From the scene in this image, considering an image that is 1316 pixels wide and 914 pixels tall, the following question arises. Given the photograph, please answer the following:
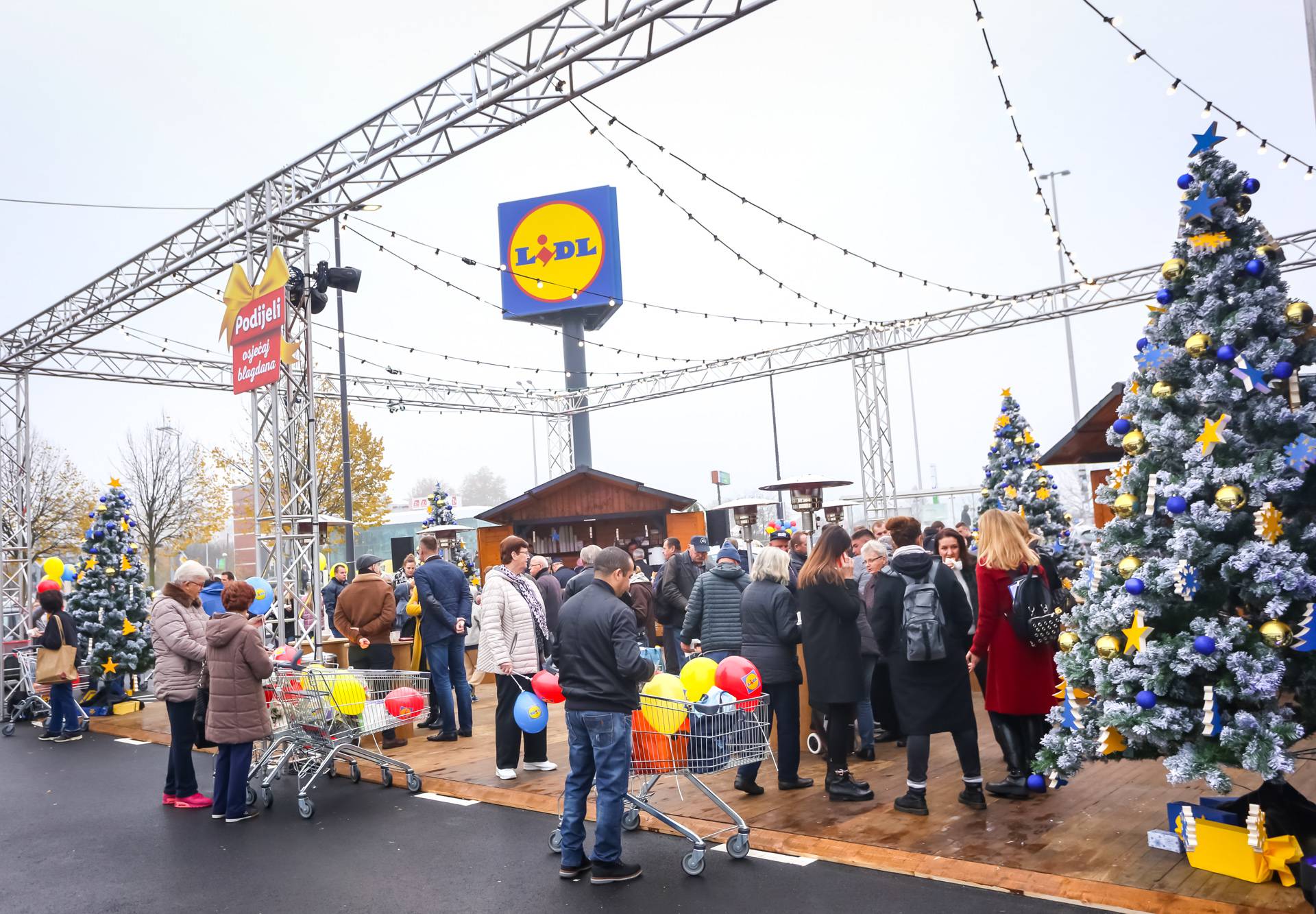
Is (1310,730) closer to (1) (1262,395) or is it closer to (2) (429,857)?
(1) (1262,395)

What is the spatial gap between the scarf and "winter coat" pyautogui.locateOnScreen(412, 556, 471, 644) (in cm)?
136

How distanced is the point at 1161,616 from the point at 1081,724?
2.32 feet

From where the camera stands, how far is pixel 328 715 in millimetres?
7699

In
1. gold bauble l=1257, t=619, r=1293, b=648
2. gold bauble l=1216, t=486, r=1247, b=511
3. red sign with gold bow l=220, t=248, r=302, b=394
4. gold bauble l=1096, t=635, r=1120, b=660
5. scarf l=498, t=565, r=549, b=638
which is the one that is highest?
red sign with gold bow l=220, t=248, r=302, b=394

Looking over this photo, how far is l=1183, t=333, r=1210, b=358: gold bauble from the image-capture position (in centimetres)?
492

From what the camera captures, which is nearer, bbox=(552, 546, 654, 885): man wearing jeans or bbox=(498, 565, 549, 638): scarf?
bbox=(552, 546, 654, 885): man wearing jeans

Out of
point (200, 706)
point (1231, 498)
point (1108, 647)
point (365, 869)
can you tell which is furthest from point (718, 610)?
point (200, 706)

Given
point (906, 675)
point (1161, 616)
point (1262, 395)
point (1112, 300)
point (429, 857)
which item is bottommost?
point (429, 857)

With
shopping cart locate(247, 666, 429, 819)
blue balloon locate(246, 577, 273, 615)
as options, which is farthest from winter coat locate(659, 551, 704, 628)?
blue balloon locate(246, 577, 273, 615)

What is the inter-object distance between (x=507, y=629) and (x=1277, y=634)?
5.32 metres

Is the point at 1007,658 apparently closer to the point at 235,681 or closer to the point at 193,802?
the point at 235,681

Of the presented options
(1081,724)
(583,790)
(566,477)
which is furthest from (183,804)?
(566,477)

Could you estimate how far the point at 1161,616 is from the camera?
16.3ft

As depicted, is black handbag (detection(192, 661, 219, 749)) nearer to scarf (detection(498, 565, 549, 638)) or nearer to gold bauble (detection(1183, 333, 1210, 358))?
scarf (detection(498, 565, 549, 638))
